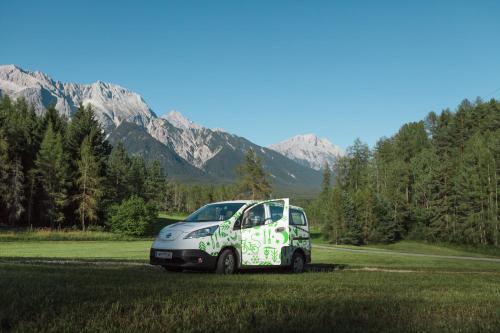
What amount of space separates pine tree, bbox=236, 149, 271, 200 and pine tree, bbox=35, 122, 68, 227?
3683 cm

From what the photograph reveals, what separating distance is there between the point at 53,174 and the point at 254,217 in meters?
57.8

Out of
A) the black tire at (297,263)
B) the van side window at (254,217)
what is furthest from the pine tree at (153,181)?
the van side window at (254,217)

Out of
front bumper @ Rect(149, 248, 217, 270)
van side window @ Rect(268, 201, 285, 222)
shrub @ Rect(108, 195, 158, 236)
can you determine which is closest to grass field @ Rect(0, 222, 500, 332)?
front bumper @ Rect(149, 248, 217, 270)

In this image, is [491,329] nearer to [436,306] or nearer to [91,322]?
[436,306]

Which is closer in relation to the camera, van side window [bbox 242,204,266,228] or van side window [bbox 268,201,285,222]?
van side window [bbox 242,204,266,228]

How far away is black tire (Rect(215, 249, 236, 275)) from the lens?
13094 millimetres

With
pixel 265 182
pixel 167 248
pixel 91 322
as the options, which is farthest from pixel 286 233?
pixel 265 182

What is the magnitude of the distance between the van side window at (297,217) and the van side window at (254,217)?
51.4 inches

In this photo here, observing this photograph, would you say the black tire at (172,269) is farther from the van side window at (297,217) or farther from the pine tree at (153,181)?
the pine tree at (153,181)

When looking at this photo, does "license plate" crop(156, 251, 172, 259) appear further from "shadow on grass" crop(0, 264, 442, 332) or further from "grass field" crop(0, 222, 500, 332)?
"shadow on grass" crop(0, 264, 442, 332)

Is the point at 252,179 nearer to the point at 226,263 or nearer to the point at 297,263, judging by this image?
the point at 297,263

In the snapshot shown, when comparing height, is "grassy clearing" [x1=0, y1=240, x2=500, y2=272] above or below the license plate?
below

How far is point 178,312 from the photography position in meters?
5.81

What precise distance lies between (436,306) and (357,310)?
1.52 meters
